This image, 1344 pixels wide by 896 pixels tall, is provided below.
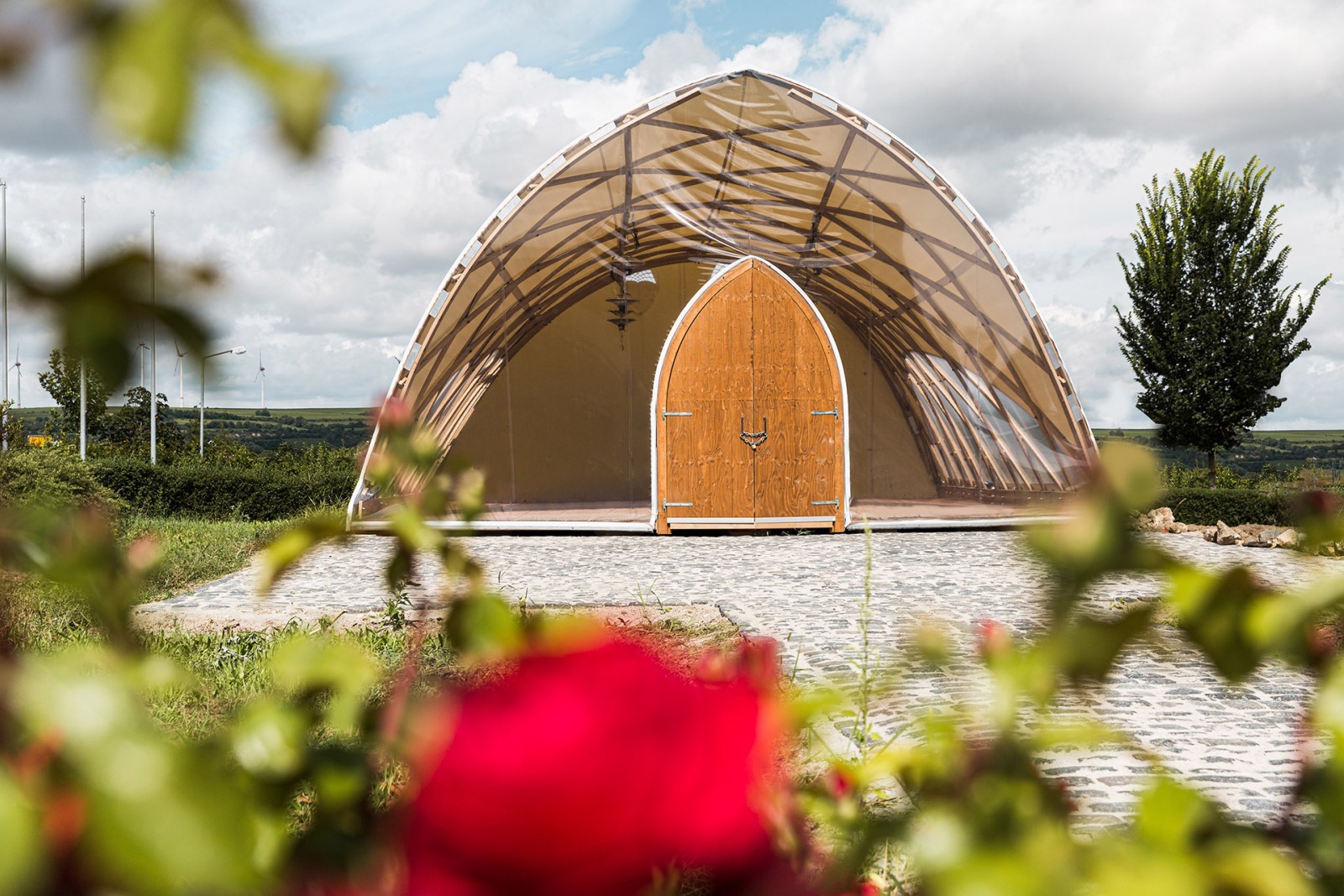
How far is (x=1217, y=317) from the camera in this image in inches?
784

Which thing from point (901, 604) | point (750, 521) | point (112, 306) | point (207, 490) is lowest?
point (901, 604)

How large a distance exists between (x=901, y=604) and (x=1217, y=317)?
1673cm

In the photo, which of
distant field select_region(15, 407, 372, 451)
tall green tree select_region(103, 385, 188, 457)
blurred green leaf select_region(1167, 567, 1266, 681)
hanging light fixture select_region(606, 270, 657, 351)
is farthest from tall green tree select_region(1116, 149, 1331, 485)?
tall green tree select_region(103, 385, 188, 457)

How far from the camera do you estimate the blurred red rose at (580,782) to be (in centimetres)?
33

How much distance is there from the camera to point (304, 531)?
1.99 feet

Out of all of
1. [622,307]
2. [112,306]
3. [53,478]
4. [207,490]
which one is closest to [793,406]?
[622,307]

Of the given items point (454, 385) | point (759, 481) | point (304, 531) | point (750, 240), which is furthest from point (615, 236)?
point (304, 531)

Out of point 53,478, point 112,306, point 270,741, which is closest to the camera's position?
point 112,306

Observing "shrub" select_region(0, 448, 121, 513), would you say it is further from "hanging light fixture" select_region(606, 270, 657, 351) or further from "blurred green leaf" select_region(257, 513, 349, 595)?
"blurred green leaf" select_region(257, 513, 349, 595)

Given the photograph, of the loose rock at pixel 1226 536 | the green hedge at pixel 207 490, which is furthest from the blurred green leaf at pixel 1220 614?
the green hedge at pixel 207 490

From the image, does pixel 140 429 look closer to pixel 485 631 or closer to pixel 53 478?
pixel 53 478

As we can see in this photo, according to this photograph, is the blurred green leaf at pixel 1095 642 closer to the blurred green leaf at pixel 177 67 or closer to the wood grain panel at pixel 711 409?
the blurred green leaf at pixel 177 67

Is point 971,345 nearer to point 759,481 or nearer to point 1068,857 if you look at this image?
point 759,481

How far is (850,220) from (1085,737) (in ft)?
49.9
